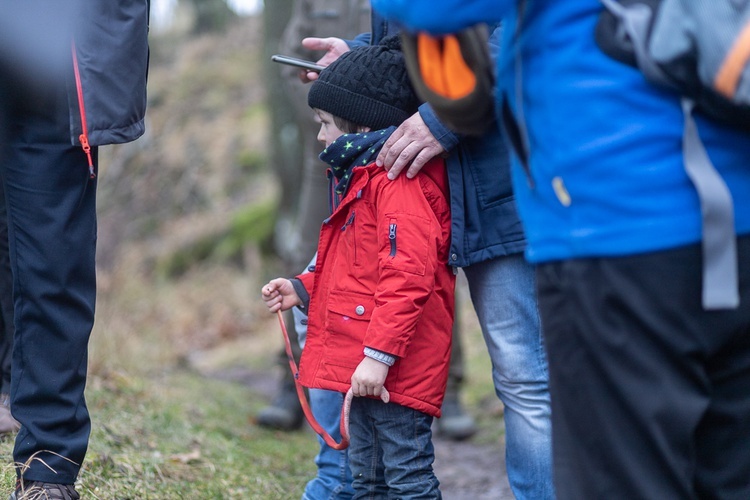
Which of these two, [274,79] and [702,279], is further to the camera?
[274,79]

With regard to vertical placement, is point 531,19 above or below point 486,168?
above

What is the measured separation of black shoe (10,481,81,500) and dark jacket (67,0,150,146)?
3.33 feet

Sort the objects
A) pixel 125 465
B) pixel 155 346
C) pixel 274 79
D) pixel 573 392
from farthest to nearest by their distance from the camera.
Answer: pixel 274 79, pixel 155 346, pixel 125 465, pixel 573 392

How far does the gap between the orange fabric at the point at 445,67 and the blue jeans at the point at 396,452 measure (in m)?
1.04

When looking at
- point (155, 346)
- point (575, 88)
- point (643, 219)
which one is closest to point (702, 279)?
point (643, 219)

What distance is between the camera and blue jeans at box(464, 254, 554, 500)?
2502 millimetres

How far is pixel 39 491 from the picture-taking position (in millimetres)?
2498

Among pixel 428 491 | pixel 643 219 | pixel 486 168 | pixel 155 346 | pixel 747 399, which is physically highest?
pixel 643 219

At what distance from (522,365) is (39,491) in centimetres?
147

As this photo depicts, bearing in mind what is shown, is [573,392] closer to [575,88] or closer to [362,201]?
[575,88]

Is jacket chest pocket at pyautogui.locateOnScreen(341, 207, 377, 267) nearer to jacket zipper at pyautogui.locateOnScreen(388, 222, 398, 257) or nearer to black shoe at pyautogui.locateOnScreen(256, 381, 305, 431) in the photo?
jacket zipper at pyautogui.locateOnScreen(388, 222, 398, 257)

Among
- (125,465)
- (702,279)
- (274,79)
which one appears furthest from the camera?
(274,79)

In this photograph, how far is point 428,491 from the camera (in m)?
2.50

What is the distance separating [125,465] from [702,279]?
2.35m
